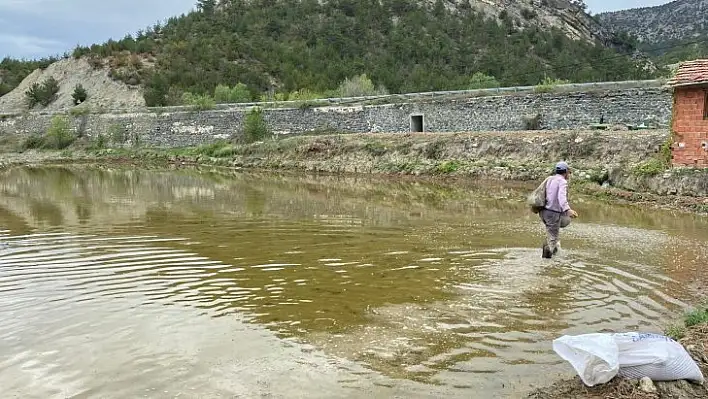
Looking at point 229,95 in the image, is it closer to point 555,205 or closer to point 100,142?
point 100,142

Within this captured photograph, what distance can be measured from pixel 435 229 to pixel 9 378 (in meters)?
9.57

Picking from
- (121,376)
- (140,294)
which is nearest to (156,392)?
(121,376)

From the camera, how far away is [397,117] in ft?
120

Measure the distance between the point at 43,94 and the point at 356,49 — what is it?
32395 mm

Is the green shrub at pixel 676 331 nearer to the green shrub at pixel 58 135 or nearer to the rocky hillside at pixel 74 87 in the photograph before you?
the green shrub at pixel 58 135

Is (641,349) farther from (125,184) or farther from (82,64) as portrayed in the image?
(82,64)

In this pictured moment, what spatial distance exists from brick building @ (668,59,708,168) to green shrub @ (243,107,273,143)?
2648 centimetres

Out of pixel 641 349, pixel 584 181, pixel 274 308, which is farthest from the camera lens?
pixel 584 181

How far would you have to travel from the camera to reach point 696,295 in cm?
793

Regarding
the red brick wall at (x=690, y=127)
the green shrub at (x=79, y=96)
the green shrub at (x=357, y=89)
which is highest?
the green shrub at (x=79, y=96)

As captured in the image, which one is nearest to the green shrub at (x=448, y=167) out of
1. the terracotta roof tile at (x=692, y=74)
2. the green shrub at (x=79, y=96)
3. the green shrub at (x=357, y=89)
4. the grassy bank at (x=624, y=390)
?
the terracotta roof tile at (x=692, y=74)

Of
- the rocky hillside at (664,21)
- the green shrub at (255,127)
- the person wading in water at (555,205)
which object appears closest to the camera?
the person wading in water at (555,205)

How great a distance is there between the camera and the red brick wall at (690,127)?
1802cm

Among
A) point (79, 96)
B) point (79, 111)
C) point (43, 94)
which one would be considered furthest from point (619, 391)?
point (43, 94)
